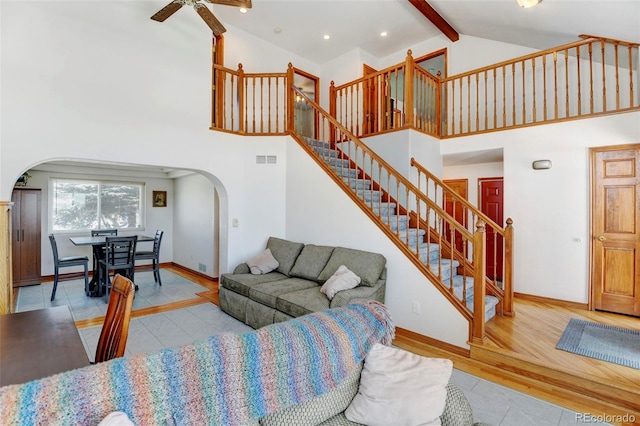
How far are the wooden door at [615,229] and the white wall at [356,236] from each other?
241 cm

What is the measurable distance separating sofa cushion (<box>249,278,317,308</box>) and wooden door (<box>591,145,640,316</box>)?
372 cm

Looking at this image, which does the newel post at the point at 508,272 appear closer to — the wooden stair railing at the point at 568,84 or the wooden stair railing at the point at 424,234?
the wooden stair railing at the point at 424,234

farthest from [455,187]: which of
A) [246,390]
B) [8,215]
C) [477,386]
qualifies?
[8,215]

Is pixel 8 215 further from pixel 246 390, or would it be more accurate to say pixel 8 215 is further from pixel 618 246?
pixel 618 246

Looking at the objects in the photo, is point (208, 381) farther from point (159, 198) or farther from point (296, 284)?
point (159, 198)

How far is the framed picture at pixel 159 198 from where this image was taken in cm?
769

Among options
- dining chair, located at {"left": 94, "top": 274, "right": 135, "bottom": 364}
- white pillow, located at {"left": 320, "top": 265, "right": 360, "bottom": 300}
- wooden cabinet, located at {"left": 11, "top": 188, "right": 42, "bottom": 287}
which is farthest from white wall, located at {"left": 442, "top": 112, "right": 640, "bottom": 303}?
wooden cabinet, located at {"left": 11, "top": 188, "right": 42, "bottom": 287}

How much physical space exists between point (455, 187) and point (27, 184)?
863 centimetres

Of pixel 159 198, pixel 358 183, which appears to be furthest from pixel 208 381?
pixel 159 198

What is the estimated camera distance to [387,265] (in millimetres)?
3639

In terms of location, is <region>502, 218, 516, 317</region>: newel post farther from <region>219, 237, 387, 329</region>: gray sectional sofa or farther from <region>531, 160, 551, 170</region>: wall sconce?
<region>219, 237, 387, 329</region>: gray sectional sofa

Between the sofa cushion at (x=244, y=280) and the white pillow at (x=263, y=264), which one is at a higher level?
the white pillow at (x=263, y=264)

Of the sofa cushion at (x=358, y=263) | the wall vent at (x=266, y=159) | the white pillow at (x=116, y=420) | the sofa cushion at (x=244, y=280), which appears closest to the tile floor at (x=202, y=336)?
the sofa cushion at (x=244, y=280)

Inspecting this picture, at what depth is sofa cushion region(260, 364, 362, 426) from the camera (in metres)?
1.35
